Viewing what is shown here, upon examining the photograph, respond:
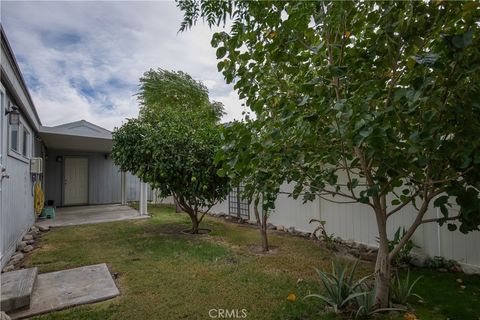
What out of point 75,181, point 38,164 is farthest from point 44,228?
point 75,181

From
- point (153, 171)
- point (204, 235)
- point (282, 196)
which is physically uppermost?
point (153, 171)

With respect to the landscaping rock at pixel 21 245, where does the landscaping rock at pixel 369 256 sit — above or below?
below

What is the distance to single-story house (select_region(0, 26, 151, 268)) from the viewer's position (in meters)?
3.83

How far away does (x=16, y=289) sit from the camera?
2.65 meters

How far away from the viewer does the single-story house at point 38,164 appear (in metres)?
3.83

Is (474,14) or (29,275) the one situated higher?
(474,14)

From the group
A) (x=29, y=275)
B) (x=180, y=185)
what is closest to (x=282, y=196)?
(x=180, y=185)

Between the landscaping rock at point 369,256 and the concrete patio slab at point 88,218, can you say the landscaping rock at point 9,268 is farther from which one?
the landscaping rock at point 369,256

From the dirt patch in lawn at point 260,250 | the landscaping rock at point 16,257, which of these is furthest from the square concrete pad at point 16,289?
the dirt patch in lawn at point 260,250

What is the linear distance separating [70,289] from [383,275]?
3.22m

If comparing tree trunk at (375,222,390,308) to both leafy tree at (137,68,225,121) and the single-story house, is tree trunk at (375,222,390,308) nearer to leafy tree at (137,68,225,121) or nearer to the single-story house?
the single-story house

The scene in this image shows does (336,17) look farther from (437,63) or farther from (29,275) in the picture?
(29,275)

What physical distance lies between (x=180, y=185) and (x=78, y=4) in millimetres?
3422

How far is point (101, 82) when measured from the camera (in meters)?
8.60
